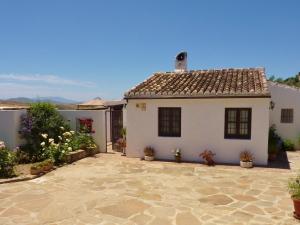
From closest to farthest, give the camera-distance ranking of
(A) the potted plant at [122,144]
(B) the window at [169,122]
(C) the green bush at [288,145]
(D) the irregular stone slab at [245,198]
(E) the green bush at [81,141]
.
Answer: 1. (D) the irregular stone slab at [245,198]
2. (B) the window at [169,122]
3. (E) the green bush at [81,141]
4. (A) the potted plant at [122,144]
5. (C) the green bush at [288,145]

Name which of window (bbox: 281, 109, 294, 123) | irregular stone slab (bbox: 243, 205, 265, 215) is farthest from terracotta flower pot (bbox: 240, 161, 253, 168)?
window (bbox: 281, 109, 294, 123)

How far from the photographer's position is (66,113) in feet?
55.1

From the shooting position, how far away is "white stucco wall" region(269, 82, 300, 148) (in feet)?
60.9

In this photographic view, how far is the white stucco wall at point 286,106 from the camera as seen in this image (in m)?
18.6

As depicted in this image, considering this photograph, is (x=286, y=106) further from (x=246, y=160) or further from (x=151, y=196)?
(x=151, y=196)

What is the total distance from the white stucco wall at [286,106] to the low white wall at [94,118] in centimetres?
1051

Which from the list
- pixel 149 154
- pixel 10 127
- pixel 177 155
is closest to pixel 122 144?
pixel 149 154

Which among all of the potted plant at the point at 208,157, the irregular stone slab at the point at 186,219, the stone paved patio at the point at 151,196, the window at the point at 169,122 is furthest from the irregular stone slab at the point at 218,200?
the window at the point at 169,122

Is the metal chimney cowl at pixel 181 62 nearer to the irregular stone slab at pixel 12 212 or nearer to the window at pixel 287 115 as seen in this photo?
the window at pixel 287 115

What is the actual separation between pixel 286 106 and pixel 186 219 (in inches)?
545

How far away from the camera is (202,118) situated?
46.4ft

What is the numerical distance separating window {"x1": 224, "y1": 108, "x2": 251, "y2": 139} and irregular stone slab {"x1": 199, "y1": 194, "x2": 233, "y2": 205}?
5.11m

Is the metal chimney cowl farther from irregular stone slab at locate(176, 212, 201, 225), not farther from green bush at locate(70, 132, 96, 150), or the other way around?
irregular stone slab at locate(176, 212, 201, 225)

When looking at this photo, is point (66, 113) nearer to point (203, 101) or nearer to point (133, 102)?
point (133, 102)
